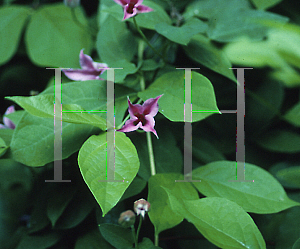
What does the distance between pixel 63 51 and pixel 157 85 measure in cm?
38

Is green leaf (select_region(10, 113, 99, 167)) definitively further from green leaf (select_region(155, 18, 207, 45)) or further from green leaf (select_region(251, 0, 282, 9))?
green leaf (select_region(251, 0, 282, 9))

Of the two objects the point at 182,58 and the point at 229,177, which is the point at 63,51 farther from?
the point at 229,177

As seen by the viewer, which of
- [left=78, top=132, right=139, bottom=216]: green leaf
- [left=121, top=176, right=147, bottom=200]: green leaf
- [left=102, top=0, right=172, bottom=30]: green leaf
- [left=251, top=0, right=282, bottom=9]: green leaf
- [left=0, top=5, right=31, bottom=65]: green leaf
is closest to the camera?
[left=78, top=132, right=139, bottom=216]: green leaf

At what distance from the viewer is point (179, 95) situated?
1.60 feet

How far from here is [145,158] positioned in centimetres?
55

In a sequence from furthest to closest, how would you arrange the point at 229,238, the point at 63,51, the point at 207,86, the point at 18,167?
the point at 63,51
the point at 18,167
the point at 207,86
the point at 229,238

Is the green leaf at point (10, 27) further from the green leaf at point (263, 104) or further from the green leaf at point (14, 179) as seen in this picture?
the green leaf at point (263, 104)

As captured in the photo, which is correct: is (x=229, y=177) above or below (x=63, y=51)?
below

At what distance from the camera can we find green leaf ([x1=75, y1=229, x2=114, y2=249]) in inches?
19.1

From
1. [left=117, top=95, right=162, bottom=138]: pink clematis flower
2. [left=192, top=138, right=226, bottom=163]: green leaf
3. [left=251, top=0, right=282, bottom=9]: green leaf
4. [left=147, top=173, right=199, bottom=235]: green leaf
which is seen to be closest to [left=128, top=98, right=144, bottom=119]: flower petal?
[left=117, top=95, right=162, bottom=138]: pink clematis flower

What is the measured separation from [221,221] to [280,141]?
397 millimetres

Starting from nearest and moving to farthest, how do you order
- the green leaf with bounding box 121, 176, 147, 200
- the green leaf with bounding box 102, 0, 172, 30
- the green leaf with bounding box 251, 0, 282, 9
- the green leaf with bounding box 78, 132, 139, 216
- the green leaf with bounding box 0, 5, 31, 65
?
the green leaf with bounding box 78, 132, 139, 216, the green leaf with bounding box 121, 176, 147, 200, the green leaf with bounding box 102, 0, 172, 30, the green leaf with bounding box 251, 0, 282, 9, the green leaf with bounding box 0, 5, 31, 65

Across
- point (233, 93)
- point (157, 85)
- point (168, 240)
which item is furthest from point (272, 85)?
point (168, 240)

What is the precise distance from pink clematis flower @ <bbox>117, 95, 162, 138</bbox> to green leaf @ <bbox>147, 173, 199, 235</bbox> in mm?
93
